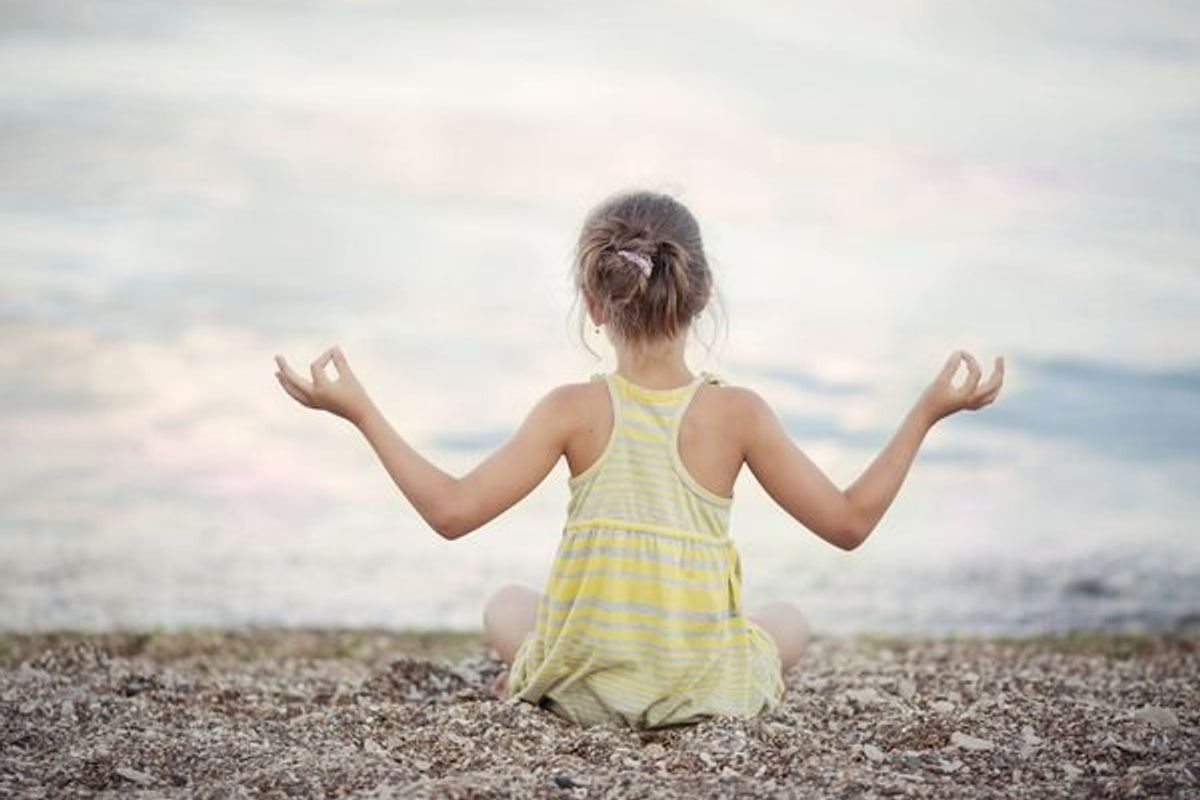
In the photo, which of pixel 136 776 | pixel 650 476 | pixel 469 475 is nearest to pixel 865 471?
pixel 650 476

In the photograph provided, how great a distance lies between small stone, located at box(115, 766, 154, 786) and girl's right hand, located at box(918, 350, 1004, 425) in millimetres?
2680

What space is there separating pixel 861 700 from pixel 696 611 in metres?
0.98

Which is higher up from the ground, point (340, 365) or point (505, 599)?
point (340, 365)

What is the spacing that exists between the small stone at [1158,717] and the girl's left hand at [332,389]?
9.43ft

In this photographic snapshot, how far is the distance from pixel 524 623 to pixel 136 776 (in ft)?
5.36

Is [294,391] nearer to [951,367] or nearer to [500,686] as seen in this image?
[500,686]

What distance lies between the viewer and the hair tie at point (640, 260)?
4.71m

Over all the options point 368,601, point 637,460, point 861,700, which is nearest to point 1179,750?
point 861,700

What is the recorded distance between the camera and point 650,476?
4.79 metres

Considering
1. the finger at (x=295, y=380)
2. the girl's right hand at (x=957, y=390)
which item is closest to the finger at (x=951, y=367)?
the girl's right hand at (x=957, y=390)

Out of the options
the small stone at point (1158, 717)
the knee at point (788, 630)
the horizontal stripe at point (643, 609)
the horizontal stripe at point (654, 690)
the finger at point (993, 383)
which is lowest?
the small stone at point (1158, 717)

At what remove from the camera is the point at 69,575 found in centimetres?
1138

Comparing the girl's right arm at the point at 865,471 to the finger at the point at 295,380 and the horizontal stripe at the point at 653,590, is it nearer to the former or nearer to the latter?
the horizontal stripe at the point at 653,590

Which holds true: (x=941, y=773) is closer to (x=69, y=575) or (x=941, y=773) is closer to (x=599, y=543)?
(x=599, y=543)
